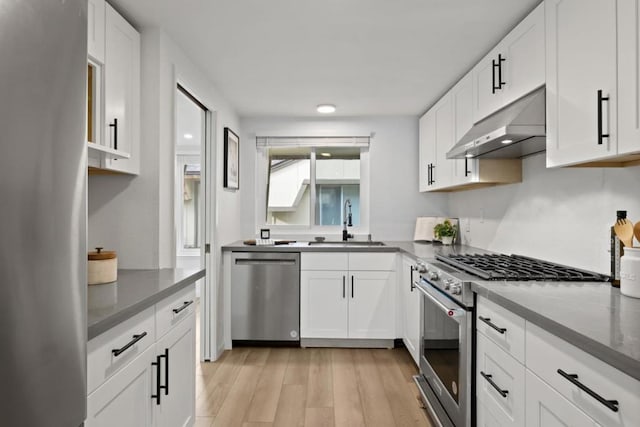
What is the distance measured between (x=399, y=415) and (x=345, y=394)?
1.39 ft

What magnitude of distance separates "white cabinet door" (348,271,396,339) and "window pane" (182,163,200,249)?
296cm

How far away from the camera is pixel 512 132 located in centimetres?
181

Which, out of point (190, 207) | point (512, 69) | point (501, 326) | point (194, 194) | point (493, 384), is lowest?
point (493, 384)

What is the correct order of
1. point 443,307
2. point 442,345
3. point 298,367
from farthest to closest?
point 298,367, point 442,345, point 443,307

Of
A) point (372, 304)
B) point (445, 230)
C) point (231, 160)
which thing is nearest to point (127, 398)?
point (372, 304)

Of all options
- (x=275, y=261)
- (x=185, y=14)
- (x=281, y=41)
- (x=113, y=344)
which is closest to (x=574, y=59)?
(x=281, y=41)

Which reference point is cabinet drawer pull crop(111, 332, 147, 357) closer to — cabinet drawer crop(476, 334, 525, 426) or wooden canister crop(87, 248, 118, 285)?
wooden canister crop(87, 248, 118, 285)

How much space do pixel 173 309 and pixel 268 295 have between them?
1.87 meters

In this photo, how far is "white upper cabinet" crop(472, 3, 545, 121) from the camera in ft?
6.27

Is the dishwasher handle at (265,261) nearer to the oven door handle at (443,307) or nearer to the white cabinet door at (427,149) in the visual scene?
the oven door handle at (443,307)

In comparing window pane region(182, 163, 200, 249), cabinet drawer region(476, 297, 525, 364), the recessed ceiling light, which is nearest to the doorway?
window pane region(182, 163, 200, 249)

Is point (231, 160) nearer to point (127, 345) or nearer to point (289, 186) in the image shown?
point (289, 186)

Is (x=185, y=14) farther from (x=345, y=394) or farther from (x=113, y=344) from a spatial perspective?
(x=345, y=394)

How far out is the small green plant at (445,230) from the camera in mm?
3758
